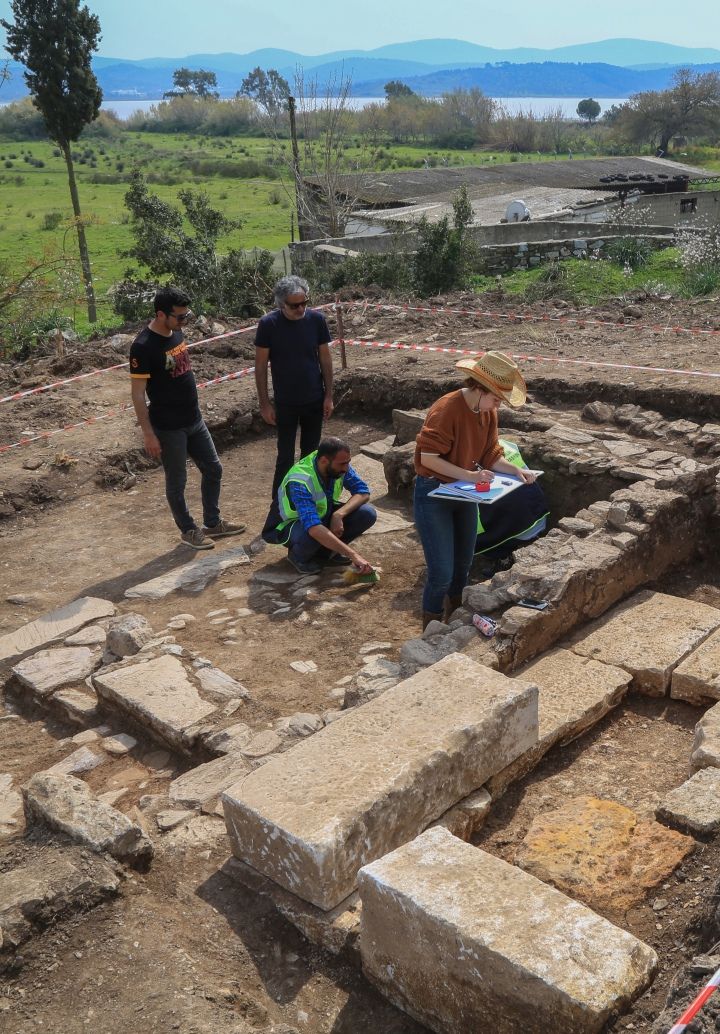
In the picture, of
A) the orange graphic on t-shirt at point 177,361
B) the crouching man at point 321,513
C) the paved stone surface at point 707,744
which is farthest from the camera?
the orange graphic on t-shirt at point 177,361

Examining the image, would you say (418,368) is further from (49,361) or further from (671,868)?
(671,868)

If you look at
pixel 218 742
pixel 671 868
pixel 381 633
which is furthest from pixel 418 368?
pixel 671 868

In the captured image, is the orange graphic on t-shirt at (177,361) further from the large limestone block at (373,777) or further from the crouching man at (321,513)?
the large limestone block at (373,777)

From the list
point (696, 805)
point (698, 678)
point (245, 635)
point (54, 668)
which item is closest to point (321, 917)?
point (696, 805)

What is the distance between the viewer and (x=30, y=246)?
31531mm

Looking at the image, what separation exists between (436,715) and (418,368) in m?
6.83

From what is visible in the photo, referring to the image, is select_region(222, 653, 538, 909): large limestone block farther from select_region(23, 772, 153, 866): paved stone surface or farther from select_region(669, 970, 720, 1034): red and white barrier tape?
select_region(669, 970, 720, 1034): red and white barrier tape

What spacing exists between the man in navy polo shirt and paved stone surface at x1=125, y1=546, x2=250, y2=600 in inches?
24.1

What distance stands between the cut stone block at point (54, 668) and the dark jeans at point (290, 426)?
1.96 meters

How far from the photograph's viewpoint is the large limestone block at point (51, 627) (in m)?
5.86

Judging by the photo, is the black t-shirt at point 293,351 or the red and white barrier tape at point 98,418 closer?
the black t-shirt at point 293,351

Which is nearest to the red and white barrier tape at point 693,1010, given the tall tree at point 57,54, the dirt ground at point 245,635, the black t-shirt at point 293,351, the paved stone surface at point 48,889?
the dirt ground at point 245,635

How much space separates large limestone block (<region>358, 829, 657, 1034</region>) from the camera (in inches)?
100

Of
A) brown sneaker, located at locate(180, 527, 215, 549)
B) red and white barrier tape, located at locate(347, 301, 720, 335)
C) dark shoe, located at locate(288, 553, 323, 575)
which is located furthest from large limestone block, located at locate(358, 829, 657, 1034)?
red and white barrier tape, located at locate(347, 301, 720, 335)
